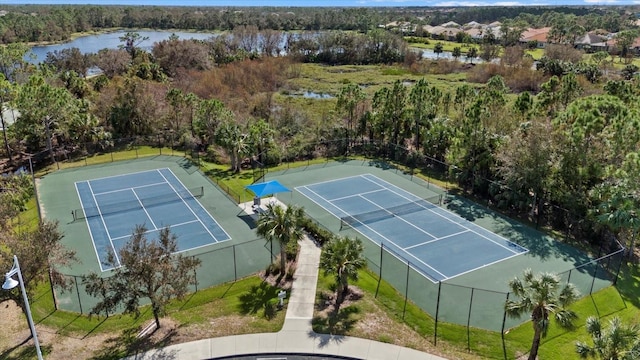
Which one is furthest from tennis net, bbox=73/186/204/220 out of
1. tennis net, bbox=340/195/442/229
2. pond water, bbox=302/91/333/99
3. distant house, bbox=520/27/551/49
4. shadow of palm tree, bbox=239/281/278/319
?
distant house, bbox=520/27/551/49

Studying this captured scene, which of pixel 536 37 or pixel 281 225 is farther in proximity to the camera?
pixel 536 37

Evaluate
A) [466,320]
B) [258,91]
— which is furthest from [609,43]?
[466,320]

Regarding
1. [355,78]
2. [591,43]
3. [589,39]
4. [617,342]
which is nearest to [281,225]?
[617,342]

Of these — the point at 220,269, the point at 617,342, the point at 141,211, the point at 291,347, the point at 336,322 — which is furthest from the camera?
the point at 141,211

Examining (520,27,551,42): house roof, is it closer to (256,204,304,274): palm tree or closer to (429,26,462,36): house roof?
(429,26,462,36): house roof

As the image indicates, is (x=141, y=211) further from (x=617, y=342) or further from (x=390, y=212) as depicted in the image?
(x=617, y=342)

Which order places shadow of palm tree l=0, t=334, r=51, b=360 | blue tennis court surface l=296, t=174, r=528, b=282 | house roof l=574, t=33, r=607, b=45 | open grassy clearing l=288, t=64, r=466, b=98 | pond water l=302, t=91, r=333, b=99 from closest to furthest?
1. shadow of palm tree l=0, t=334, r=51, b=360
2. blue tennis court surface l=296, t=174, r=528, b=282
3. pond water l=302, t=91, r=333, b=99
4. open grassy clearing l=288, t=64, r=466, b=98
5. house roof l=574, t=33, r=607, b=45

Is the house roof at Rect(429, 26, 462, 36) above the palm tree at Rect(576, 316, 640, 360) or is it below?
above

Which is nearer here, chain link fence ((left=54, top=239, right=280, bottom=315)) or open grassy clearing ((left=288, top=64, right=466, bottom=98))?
chain link fence ((left=54, top=239, right=280, bottom=315))
